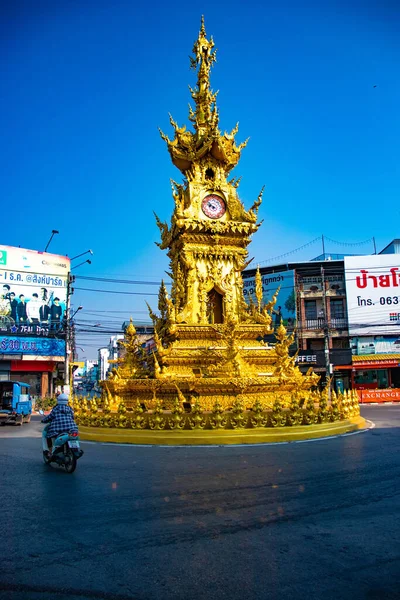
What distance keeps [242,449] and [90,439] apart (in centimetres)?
462

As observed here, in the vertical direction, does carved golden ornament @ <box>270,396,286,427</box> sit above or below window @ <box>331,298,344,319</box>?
below

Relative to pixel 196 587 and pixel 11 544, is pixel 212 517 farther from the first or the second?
pixel 11 544

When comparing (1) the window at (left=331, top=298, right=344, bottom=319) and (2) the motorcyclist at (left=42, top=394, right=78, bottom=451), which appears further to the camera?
(1) the window at (left=331, top=298, right=344, bottom=319)

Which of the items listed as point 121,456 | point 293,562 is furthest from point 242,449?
point 293,562

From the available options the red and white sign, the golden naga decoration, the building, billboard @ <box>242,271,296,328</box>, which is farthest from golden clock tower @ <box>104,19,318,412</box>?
billboard @ <box>242,271,296,328</box>

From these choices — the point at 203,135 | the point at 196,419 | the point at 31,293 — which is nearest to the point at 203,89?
the point at 203,135

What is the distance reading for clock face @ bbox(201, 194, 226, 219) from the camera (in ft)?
60.9

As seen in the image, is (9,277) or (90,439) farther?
(9,277)

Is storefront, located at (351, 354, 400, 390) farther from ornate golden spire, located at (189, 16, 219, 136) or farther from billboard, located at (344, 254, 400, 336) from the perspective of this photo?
ornate golden spire, located at (189, 16, 219, 136)

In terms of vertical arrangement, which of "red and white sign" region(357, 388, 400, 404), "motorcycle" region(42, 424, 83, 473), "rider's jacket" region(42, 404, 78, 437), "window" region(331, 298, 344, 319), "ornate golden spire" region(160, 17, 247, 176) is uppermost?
"ornate golden spire" region(160, 17, 247, 176)

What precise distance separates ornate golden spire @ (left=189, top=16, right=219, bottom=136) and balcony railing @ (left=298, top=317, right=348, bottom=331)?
1279 inches

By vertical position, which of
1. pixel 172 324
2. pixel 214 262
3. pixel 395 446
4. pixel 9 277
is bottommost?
pixel 395 446

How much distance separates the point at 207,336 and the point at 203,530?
455 inches

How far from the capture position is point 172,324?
16.6m
